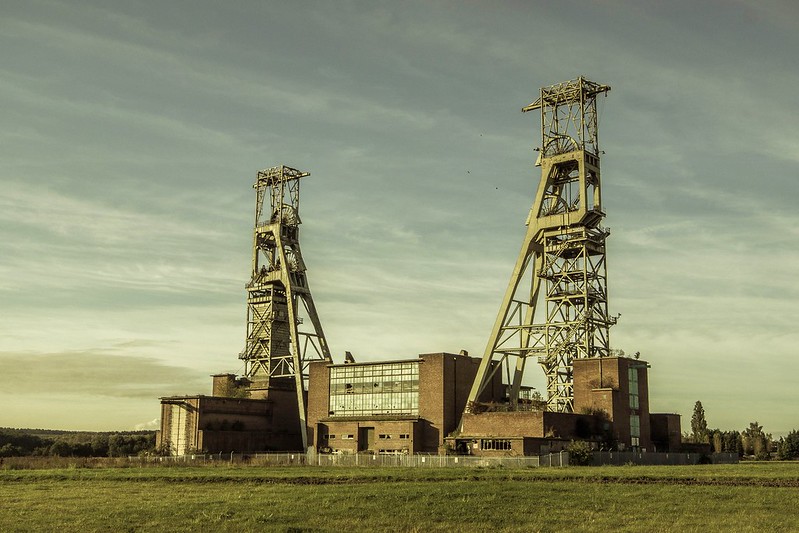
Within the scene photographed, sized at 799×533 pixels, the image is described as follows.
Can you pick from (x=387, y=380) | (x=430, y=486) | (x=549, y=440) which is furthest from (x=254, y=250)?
(x=430, y=486)

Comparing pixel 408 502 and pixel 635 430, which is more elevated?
pixel 635 430

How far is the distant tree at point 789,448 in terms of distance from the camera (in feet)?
419

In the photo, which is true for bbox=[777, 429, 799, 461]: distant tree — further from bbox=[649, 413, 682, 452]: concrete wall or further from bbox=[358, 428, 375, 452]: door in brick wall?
bbox=[358, 428, 375, 452]: door in brick wall

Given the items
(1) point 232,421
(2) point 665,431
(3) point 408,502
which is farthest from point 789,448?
(3) point 408,502

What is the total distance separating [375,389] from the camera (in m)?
87.6

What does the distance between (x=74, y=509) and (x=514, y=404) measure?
161ft

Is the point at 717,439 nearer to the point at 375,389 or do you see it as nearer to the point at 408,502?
the point at 375,389

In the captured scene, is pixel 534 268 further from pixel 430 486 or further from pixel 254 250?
pixel 430 486

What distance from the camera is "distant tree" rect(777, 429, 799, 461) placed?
419 feet

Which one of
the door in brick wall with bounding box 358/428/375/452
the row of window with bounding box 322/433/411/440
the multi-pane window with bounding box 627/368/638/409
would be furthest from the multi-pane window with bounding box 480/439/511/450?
the door in brick wall with bounding box 358/428/375/452

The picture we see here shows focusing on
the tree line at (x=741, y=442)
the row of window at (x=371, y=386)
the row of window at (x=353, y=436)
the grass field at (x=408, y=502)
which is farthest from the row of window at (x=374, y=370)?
the tree line at (x=741, y=442)

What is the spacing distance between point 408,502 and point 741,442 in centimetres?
12033

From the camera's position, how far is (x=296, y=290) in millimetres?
103312

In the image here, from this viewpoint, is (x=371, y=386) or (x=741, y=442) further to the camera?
(x=741, y=442)
